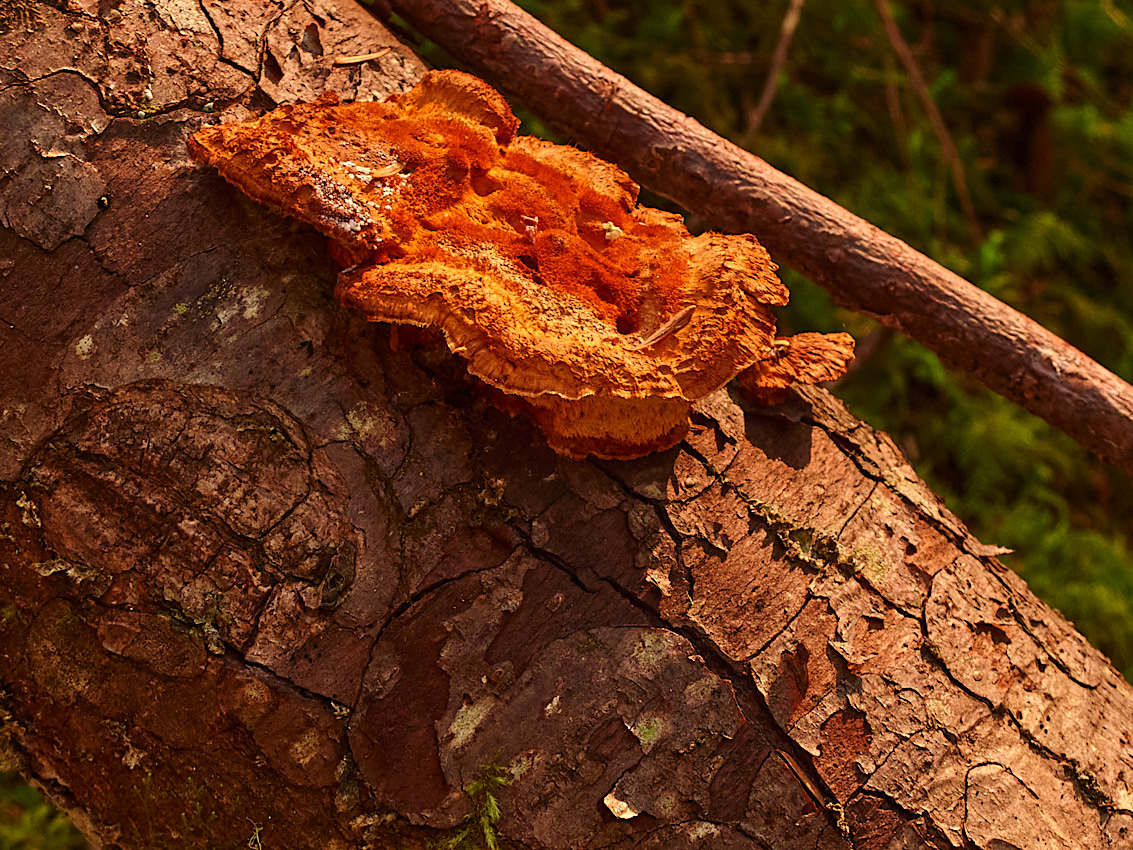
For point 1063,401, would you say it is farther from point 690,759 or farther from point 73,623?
point 73,623

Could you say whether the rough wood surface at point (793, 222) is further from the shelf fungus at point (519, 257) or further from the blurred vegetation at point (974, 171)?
the blurred vegetation at point (974, 171)

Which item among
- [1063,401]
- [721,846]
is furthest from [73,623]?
[1063,401]

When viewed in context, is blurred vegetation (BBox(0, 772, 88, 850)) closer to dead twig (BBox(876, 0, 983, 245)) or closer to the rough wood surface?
the rough wood surface

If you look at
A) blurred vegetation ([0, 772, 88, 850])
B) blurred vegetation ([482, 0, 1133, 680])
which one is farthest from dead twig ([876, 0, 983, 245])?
blurred vegetation ([0, 772, 88, 850])

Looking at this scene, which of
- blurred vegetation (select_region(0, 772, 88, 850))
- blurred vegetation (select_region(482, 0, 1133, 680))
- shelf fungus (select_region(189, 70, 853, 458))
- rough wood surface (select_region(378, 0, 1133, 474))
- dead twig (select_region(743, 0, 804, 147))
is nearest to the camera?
shelf fungus (select_region(189, 70, 853, 458))

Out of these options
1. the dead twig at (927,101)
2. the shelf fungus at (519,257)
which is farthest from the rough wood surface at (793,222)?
the dead twig at (927,101)
